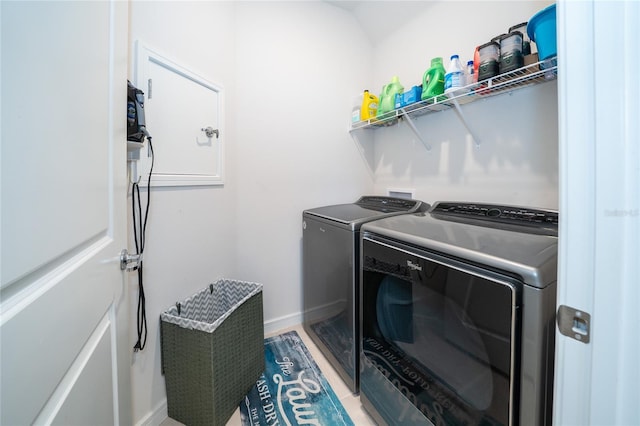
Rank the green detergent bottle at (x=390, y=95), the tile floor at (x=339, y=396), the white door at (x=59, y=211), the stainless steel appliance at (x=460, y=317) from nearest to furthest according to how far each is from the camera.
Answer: the white door at (x=59, y=211) → the stainless steel appliance at (x=460, y=317) → the tile floor at (x=339, y=396) → the green detergent bottle at (x=390, y=95)

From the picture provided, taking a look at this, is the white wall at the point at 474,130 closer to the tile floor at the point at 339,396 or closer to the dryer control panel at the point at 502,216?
the dryer control panel at the point at 502,216

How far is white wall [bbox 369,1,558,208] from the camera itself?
124 cm

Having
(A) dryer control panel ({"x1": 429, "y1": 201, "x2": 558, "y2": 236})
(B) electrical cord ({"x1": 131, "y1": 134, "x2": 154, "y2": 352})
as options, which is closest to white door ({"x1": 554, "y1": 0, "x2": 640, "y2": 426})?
(A) dryer control panel ({"x1": 429, "y1": 201, "x2": 558, "y2": 236})

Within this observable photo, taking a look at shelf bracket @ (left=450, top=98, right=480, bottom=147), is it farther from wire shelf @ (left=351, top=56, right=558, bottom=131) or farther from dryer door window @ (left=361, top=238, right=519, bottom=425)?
dryer door window @ (left=361, top=238, right=519, bottom=425)

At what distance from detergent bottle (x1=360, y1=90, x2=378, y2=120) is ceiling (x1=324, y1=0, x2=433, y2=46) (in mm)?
623

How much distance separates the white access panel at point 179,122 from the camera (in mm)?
1183

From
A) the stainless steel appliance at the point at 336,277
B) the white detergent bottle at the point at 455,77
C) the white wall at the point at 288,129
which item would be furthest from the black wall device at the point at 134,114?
the white detergent bottle at the point at 455,77

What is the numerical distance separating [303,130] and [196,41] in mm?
922

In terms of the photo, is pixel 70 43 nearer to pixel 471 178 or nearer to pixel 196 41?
pixel 196 41

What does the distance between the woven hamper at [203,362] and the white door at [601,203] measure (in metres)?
1.26

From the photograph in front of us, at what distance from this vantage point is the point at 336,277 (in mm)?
1535

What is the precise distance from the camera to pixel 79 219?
503mm

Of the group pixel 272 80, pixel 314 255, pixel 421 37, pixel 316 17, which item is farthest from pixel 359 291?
pixel 316 17

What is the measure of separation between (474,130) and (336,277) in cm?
127
